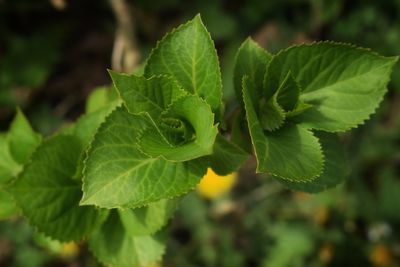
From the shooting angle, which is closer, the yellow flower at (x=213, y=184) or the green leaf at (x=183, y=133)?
the green leaf at (x=183, y=133)

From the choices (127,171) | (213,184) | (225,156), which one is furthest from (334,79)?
(213,184)

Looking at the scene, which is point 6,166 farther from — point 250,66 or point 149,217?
point 250,66

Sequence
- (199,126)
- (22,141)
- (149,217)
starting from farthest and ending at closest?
(22,141), (149,217), (199,126)

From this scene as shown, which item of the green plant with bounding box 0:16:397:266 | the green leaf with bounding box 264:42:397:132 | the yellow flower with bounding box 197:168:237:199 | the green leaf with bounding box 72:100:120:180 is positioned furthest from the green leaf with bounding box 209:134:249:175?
the yellow flower with bounding box 197:168:237:199

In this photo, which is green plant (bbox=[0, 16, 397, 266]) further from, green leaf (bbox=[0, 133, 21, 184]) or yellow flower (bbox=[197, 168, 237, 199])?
yellow flower (bbox=[197, 168, 237, 199])

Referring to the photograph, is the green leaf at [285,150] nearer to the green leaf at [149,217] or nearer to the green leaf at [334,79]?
Result: the green leaf at [334,79]

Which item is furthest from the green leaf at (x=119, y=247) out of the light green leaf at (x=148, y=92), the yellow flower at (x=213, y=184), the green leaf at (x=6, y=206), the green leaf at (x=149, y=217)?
the yellow flower at (x=213, y=184)
